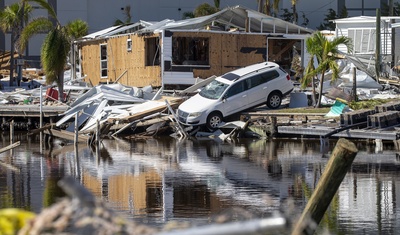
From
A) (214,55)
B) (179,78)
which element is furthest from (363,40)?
(179,78)

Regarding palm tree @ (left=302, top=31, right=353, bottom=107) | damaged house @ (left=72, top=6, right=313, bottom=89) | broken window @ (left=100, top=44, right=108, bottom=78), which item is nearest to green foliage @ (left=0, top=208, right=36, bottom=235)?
palm tree @ (left=302, top=31, right=353, bottom=107)

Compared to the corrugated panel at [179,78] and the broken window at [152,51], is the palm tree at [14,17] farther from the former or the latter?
the corrugated panel at [179,78]

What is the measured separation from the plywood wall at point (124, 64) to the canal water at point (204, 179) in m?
9.26

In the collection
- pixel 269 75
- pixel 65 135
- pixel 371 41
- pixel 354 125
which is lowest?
pixel 65 135

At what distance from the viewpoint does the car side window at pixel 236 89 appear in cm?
3323

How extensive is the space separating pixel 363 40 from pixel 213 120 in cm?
1538

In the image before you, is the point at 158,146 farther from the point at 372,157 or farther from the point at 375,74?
the point at 375,74

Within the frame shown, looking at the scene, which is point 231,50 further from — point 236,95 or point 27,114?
point 27,114

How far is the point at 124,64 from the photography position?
43656mm

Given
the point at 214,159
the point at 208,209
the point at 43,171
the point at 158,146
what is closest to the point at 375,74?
the point at 158,146

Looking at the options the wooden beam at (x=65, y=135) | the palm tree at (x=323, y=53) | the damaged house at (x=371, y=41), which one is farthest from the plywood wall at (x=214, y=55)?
the wooden beam at (x=65, y=135)

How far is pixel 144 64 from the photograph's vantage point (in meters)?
41.5

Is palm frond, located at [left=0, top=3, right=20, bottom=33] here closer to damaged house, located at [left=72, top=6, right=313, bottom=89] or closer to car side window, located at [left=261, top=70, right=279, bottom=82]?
damaged house, located at [left=72, top=6, right=313, bottom=89]

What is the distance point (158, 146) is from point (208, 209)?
1363 cm
